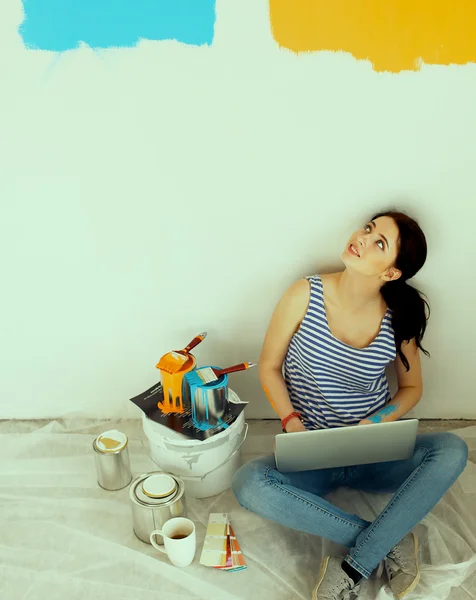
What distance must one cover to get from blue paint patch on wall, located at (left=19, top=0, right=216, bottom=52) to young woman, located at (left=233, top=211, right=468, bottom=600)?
63 cm

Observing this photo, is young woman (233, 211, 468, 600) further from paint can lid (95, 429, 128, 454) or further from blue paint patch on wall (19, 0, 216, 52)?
blue paint patch on wall (19, 0, 216, 52)

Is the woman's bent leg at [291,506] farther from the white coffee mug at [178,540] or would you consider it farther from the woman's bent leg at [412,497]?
the white coffee mug at [178,540]

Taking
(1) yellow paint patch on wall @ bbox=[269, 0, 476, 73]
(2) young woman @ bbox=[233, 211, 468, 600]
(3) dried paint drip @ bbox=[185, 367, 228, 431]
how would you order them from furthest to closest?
(3) dried paint drip @ bbox=[185, 367, 228, 431], (2) young woman @ bbox=[233, 211, 468, 600], (1) yellow paint patch on wall @ bbox=[269, 0, 476, 73]

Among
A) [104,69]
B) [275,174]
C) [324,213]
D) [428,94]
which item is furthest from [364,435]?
[104,69]

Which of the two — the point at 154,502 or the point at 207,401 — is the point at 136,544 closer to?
the point at 154,502

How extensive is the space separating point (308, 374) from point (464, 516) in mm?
552

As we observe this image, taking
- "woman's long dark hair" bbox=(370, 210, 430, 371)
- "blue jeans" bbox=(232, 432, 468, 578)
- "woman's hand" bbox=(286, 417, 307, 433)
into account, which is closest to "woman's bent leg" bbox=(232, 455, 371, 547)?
"blue jeans" bbox=(232, 432, 468, 578)

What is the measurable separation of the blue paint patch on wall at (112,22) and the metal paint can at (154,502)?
1065 mm

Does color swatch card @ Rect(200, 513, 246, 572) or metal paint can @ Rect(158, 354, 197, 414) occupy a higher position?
metal paint can @ Rect(158, 354, 197, 414)

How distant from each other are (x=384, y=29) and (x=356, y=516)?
1.15m

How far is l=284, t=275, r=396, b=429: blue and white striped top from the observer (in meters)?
1.50

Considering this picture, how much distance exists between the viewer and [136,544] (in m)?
1.43

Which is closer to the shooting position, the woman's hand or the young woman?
the young woman

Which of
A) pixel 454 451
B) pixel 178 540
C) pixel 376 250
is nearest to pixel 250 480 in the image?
pixel 178 540
